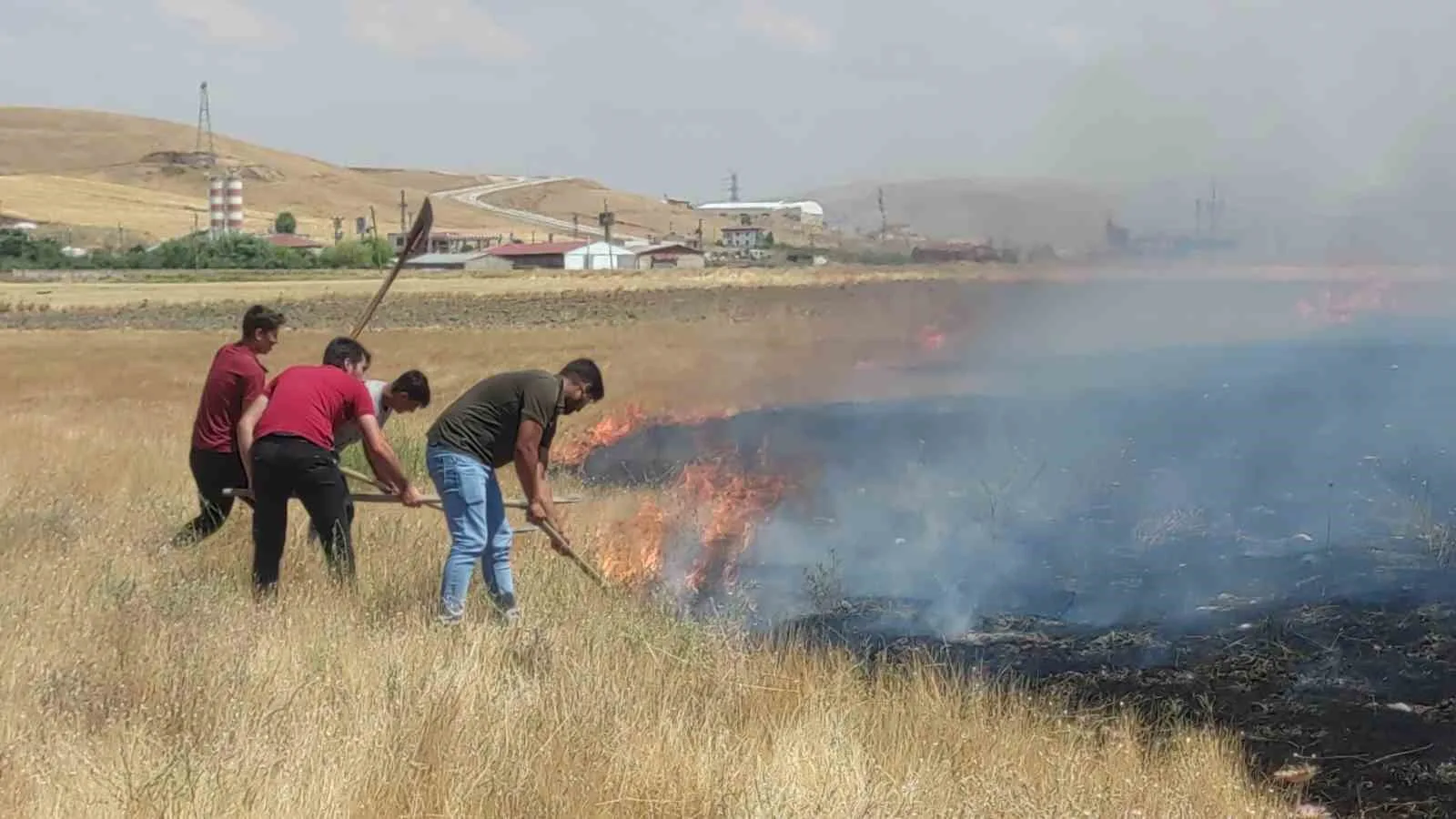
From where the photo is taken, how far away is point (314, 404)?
7590 millimetres

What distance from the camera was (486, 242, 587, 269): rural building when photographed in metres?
116

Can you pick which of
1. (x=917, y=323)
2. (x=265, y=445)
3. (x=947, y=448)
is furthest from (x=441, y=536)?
(x=917, y=323)

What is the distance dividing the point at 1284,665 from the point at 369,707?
19.3ft

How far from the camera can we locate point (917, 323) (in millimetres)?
29188

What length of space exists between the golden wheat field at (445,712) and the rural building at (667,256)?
104543 mm

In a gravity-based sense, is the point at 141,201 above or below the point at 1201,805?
above

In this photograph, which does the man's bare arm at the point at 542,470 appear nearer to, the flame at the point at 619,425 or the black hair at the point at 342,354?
the black hair at the point at 342,354

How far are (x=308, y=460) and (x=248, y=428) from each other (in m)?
0.67

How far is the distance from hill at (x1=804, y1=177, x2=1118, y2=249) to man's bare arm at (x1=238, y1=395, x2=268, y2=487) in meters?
14.0

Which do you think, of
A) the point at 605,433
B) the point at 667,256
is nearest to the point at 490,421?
the point at 605,433

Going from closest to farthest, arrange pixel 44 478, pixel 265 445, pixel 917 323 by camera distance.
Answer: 1. pixel 265 445
2. pixel 44 478
3. pixel 917 323

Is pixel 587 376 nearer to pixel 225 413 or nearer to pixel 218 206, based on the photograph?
pixel 225 413

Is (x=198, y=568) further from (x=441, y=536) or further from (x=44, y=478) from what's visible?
(x=44, y=478)

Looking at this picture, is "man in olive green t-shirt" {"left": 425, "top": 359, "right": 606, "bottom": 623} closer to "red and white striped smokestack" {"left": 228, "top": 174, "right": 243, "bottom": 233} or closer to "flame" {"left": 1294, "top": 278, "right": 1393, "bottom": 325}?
"flame" {"left": 1294, "top": 278, "right": 1393, "bottom": 325}
